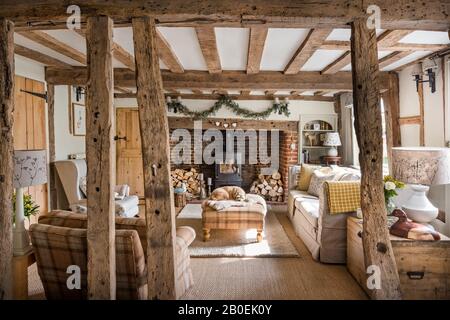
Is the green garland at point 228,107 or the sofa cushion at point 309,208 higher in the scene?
the green garland at point 228,107

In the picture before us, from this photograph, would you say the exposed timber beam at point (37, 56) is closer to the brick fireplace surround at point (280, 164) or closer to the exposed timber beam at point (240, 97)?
the exposed timber beam at point (240, 97)

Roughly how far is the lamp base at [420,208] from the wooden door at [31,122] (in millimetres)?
4456

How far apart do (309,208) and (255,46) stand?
2.22m

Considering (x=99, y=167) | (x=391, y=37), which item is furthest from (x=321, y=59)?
(x=99, y=167)

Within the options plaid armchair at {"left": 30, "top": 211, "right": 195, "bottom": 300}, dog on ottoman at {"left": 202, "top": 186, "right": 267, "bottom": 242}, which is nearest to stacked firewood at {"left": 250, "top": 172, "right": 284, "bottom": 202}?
dog on ottoman at {"left": 202, "top": 186, "right": 267, "bottom": 242}

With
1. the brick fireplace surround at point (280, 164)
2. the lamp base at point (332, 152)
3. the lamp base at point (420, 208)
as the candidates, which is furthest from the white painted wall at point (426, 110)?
the brick fireplace surround at point (280, 164)

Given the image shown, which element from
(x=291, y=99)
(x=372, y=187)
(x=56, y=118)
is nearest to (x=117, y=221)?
(x=372, y=187)

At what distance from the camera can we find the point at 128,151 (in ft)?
21.6

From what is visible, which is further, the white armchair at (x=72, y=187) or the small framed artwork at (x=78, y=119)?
the small framed artwork at (x=78, y=119)

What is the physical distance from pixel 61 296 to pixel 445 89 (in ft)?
14.3

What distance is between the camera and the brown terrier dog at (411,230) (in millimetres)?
2480

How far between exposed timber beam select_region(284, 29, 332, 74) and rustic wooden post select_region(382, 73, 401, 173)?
1488 millimetres
